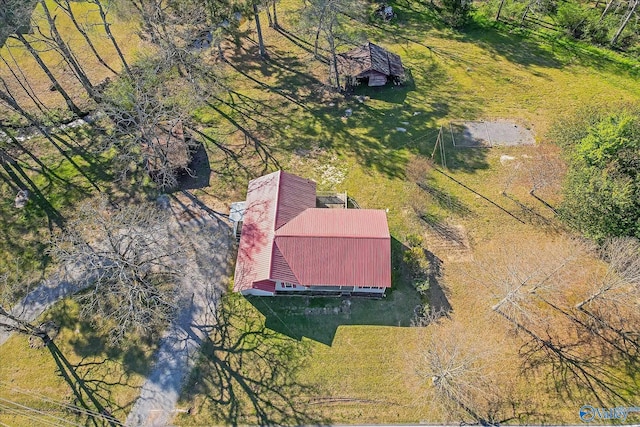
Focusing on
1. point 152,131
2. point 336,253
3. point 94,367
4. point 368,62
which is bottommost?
point 94,367

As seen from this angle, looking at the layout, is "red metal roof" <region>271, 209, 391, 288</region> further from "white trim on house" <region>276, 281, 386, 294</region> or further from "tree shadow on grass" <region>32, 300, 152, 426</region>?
"tree shadow on grass" <region>32, 300, 152, 426</region>

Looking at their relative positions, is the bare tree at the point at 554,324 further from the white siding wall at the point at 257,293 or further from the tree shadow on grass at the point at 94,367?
the tree shadow on grass at the point at 94,367

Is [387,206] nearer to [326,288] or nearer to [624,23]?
[326,288]

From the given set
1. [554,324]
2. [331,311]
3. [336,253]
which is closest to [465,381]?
[554,324]

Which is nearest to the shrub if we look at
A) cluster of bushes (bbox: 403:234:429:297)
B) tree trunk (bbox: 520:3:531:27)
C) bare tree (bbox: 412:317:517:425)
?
tree trunk (bbox: 520:3:531:27)

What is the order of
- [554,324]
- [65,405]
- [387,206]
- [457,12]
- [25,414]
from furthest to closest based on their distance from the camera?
[457,12] < [387,206] < [554,324] < [65,405] < [25,414]

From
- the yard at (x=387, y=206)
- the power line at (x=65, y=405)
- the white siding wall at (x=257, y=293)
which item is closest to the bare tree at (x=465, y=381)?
the yard at (x=387, y=206)
